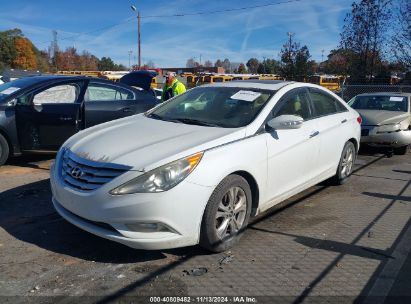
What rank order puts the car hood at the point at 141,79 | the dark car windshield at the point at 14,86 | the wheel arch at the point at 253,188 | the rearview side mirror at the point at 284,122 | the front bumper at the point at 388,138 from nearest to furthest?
the wheel arch at the point at 253,188
the rearview side mirror at the point at 284,122
the dark car windshield at the point at 14,86
the front bumper at the point at 388,138
the car hood at the point at 141,79

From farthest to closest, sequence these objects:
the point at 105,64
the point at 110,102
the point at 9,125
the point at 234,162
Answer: the point at 105,64, the point at 110,102, the point at 9,125, the point at 234,162

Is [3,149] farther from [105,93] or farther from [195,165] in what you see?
[195,165]

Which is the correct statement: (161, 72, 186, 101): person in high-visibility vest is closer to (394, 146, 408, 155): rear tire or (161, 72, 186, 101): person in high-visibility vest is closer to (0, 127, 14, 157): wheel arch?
(0, 127, 14, 157): wheel arch

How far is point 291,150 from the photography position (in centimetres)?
470

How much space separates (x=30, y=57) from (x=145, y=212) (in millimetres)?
92284

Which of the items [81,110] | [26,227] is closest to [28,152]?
[81,110]

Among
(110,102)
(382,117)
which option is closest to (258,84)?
(110,102)

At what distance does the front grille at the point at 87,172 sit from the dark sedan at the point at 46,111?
3.03 meters

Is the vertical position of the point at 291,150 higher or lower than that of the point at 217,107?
lower

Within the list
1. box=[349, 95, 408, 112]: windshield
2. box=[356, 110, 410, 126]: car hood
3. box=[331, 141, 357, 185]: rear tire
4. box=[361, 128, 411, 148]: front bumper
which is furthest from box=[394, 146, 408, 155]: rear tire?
box=[331, 141, 357, 185]: rear tire

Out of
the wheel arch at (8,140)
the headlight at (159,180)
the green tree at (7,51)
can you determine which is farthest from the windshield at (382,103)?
the green tree at (7,51)

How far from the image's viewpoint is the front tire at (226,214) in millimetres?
3697

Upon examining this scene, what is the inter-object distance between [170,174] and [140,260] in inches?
33.6

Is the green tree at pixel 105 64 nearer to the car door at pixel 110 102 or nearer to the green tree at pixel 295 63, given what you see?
the green tree at pixel 295 63
